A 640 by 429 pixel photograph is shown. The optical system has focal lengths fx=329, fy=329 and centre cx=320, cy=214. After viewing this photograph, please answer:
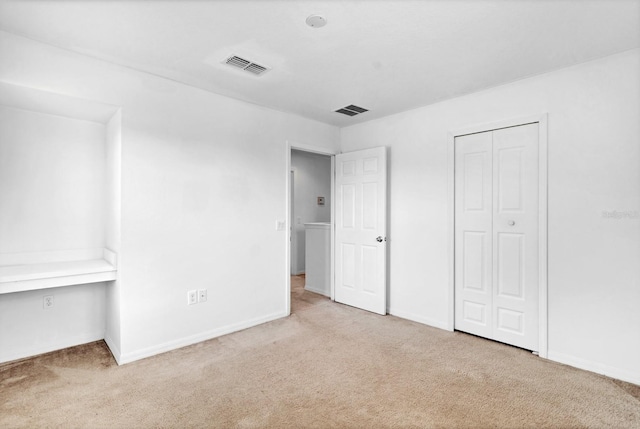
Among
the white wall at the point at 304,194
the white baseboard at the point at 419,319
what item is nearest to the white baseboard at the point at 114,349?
the white baseboard at the point at 419,319

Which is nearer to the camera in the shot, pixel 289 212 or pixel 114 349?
pixel 114 349

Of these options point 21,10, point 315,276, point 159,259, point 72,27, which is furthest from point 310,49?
point 315,276

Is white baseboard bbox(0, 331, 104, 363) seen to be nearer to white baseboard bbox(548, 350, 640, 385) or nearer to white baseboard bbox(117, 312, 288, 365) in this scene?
white baseboard bbox(117, 312, 288, 365)

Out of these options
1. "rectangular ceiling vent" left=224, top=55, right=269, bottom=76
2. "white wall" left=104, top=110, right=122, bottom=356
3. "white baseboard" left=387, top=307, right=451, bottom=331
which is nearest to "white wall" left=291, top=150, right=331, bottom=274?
"white baseboard" left=387, top=307, right=451, bottom=331

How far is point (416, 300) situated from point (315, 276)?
180 centimetres

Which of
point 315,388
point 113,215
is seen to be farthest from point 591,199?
point 113,215

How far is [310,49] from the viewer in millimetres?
2473

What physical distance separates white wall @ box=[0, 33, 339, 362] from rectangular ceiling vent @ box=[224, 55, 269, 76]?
2.21 feet

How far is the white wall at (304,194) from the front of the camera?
21.5ft

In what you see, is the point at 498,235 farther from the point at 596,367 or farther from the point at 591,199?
the point at 596,367

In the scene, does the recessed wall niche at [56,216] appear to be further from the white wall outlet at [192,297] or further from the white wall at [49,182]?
the white wall outlet at [192,297]

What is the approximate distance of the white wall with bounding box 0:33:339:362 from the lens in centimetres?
269

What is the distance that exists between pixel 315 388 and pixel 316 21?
2.51 m

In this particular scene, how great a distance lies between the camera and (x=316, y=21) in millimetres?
2104
